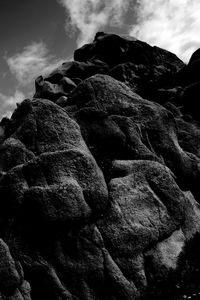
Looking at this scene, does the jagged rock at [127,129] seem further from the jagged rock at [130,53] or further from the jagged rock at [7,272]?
the jagged rock at [130,53]

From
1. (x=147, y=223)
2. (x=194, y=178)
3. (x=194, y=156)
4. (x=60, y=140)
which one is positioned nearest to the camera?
(x=147, y=223)

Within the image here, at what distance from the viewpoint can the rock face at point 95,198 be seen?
1777 centimetres

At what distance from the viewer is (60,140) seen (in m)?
22.6

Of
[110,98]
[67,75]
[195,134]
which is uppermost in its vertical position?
[67,75]

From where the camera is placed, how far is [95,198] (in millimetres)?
19484

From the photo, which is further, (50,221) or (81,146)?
(81,146)

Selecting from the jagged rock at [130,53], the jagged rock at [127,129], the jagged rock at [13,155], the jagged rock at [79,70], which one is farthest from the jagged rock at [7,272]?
the jagged rock at [130,53]

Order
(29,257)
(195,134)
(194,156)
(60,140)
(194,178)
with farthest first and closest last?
(195,134) < (194,156) < (194,178) < (60,140) < (29,257)

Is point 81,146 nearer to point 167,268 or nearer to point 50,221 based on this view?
point 50,221

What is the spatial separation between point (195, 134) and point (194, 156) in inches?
140

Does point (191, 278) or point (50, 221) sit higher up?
point (50, 221)

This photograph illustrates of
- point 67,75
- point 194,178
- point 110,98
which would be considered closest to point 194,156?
point 194,178

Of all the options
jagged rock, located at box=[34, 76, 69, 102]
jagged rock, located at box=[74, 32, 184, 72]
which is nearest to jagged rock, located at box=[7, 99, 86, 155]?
jagged rock, located at box=[34, 76, 69, 102]

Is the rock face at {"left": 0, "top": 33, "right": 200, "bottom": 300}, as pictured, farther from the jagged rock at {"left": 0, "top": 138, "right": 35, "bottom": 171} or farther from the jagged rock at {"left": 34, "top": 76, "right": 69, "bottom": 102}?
the jagged rock at {"left": 34, "top": 76, "right": 69, "bottom": 102}
